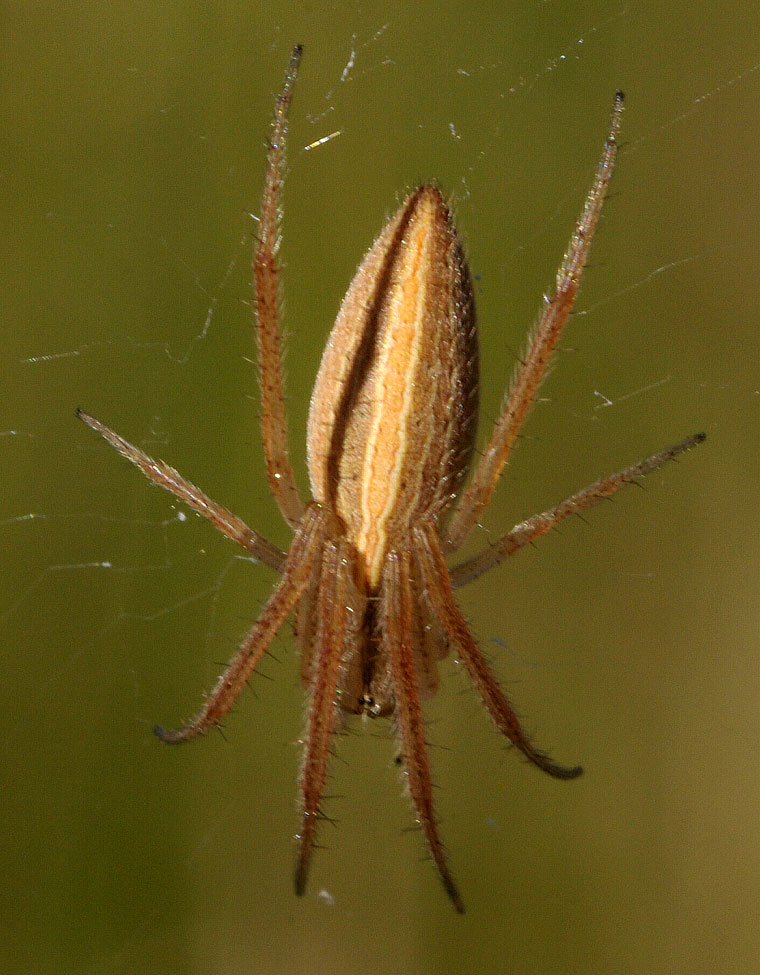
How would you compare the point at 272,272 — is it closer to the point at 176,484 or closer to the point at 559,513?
the point at 176,484

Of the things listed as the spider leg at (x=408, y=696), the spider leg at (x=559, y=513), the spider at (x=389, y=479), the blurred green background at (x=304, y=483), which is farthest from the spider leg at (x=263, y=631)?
the blurred green background at (x=304, y=483)

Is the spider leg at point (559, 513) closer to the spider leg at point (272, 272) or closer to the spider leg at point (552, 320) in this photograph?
the spider leg at point (552, 320)

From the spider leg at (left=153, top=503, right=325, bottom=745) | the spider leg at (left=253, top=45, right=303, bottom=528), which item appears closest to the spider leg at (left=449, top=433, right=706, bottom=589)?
the spider leg at (left=153, top=503, right=325, bottom=745)

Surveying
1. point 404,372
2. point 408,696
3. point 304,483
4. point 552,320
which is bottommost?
point 408,696

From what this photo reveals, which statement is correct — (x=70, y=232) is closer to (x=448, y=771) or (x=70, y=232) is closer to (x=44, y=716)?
(x=44, y=716)

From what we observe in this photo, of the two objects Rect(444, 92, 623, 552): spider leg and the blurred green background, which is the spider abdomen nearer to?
Rect(444, 92, 623, 552): spider leg

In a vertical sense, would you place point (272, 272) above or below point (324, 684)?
above

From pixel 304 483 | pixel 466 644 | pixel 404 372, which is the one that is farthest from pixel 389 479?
pixel 304 483

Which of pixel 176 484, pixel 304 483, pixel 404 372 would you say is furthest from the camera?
pixel 304 483
